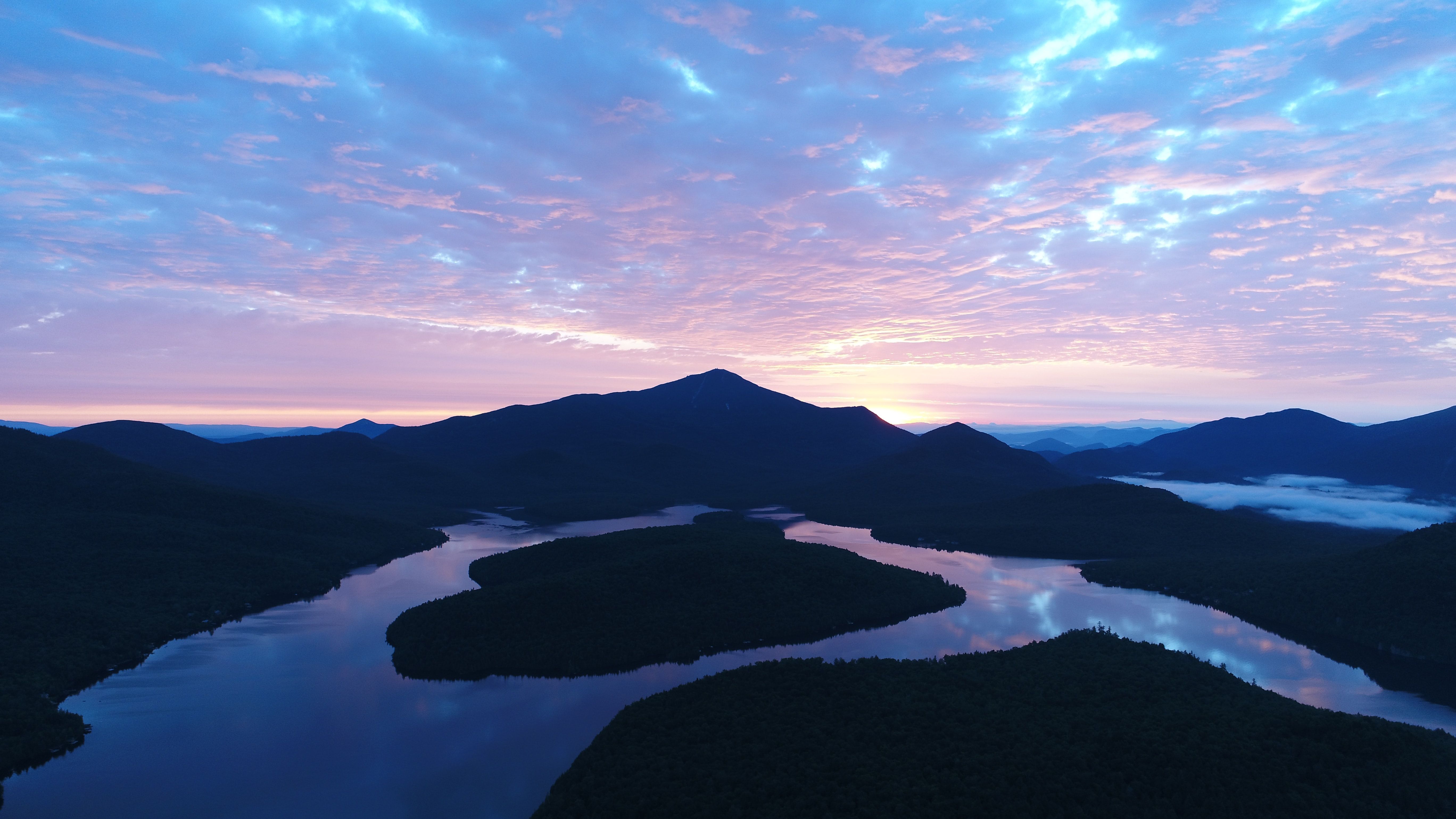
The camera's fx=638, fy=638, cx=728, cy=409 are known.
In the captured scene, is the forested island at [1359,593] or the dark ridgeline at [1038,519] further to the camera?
the dark ridgeline at [1038,519]

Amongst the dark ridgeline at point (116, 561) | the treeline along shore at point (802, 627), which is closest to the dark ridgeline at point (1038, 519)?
the treeline along shore at point (802, 627)

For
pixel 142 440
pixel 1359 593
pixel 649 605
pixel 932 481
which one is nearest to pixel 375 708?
pixel 649 605

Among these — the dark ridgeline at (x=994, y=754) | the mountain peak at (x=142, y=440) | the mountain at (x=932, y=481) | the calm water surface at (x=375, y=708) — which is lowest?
the calm water surface at (x=375, y=708)

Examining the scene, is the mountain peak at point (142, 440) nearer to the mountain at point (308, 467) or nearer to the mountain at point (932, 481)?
the mountain at point (308, 467)

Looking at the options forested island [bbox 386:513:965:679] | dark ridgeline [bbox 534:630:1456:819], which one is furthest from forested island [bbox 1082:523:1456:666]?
forested island [bbox 386:513:965:679]

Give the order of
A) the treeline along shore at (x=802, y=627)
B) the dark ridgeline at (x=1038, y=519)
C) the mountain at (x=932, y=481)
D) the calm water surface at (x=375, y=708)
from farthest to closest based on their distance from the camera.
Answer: the mountain at (x=932, y=481)
the dark ridgeline at (x=1038, y=519)
the calm water surface at (x=375, y=708)
the treeline along shore at (x=802, y=627)

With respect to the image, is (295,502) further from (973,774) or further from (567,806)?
(973,774)

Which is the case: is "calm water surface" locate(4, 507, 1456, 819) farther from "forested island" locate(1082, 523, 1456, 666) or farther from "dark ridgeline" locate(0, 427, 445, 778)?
"forested island" locate(1082, 523, 1456, 666)

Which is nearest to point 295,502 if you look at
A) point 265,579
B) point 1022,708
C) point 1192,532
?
point 265,579
